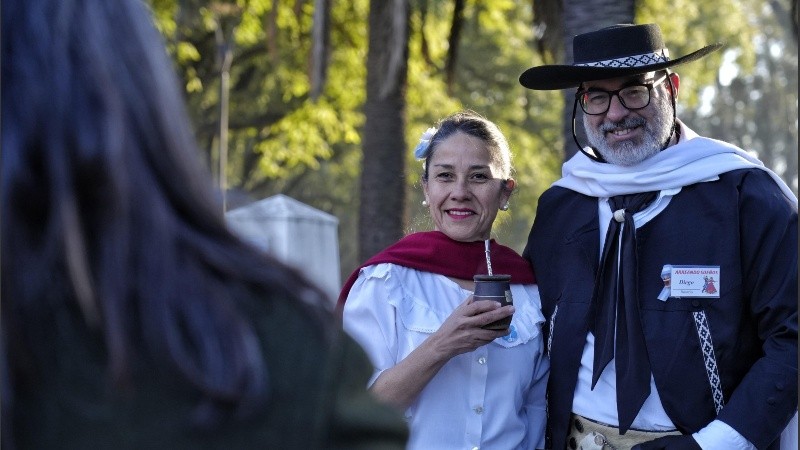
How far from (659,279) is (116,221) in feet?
9.47

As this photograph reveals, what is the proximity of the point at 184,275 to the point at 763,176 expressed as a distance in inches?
118

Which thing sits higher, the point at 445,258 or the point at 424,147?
the point at 424,147

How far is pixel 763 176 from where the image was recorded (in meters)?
3.71

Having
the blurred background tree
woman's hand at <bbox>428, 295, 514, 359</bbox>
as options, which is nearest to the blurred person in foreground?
the blurred background tree

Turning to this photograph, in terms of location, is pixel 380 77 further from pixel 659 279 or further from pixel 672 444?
pixel 672 444

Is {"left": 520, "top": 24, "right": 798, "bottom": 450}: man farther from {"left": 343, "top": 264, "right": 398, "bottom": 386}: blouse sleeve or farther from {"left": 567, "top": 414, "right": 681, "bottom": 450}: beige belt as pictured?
{"left": 343, "top": 264, "right": 398, "bottom": 386}: blouse sleeve

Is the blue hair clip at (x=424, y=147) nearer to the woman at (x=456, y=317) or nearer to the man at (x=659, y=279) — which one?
the woman at (x=456, y=317)

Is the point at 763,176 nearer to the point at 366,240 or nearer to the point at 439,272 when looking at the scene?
the point at 439,272

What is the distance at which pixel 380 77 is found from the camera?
944cm

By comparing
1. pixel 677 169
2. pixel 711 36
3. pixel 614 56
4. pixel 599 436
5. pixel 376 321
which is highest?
pixel 711 36

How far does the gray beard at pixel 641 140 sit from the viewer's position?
3885 millimetres

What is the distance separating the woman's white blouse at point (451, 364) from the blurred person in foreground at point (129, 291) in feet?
8.17

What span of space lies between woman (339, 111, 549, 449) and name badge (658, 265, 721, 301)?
18.9 inches

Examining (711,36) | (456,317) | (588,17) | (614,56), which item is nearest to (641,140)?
(614,56)
